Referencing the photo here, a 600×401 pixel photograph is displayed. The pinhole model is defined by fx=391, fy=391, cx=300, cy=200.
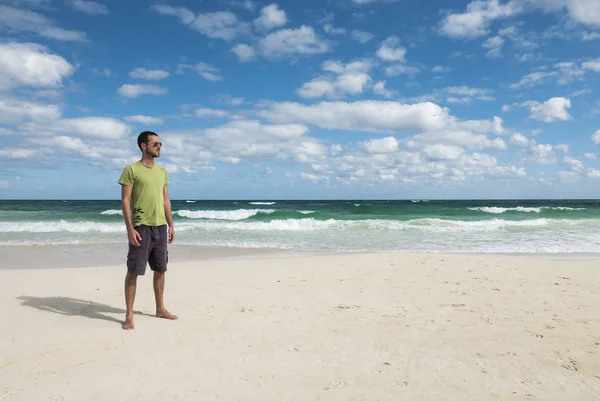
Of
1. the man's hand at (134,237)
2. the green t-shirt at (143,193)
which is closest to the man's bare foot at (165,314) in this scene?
the man's hand at (134,237)

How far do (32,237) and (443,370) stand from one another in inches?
730

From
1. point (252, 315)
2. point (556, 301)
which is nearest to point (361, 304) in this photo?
point (252, 315)

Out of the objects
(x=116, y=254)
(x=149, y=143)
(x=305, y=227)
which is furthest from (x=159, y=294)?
(x=305, y=227)

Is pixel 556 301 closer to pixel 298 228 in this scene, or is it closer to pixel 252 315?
pixel 252 315

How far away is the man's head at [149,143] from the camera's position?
431 cm

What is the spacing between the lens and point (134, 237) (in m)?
4.13

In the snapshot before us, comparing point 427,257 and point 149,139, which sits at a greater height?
point 149,139

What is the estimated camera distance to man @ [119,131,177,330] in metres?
4.18

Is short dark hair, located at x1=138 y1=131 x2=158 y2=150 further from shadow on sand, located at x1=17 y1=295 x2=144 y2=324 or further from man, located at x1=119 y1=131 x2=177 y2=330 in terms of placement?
shadow on sand, located at x1=17 y1=295 x2=144 y2=324

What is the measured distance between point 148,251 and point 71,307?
1.75m

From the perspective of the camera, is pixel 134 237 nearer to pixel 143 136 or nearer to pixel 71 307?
pixel 143 136

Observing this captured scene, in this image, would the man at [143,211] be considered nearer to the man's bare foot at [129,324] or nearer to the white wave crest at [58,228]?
the man's bare foot at [129,324]

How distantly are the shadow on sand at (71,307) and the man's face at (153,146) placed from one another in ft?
6.47

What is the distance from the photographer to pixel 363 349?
12.0 feet
